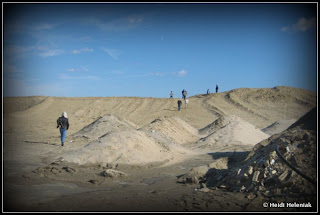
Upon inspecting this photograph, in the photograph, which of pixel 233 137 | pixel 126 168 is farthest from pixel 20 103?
pixel 126 168

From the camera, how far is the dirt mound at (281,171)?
18.5 feet

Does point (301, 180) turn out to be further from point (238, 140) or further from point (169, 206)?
point (238, 140)

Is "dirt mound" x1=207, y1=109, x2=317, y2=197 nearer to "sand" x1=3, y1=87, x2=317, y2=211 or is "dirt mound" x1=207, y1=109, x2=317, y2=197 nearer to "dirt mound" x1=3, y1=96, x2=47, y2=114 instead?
"sand" x1=3, y1=87, x2=317, y2=211

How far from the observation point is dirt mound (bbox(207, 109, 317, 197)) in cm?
565

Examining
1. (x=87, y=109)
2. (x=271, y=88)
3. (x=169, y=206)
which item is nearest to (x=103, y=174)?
A: (x=169, y=206)

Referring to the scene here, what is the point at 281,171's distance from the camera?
6098 mm

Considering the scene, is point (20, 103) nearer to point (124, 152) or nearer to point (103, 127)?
point (103, 127)

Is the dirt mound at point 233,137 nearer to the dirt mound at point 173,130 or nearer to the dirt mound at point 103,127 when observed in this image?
the dirt mound at point 173,130

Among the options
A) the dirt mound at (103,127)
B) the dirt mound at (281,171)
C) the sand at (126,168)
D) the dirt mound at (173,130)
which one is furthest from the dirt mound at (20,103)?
the dirt mound at (281,171)

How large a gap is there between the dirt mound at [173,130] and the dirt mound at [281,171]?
9.52 m

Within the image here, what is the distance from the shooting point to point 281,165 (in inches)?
246

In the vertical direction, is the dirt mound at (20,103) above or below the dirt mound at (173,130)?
above

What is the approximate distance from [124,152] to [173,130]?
8.13 metres

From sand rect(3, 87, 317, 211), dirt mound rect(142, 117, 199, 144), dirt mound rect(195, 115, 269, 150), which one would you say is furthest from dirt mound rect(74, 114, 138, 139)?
dirt mound rect(195, 115, 269, 150)
